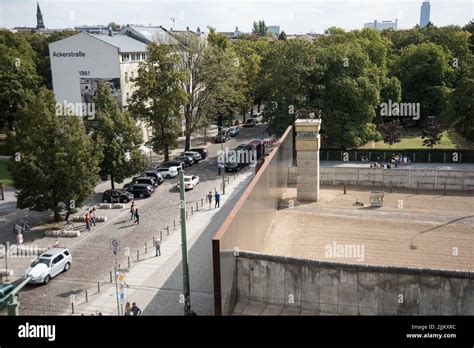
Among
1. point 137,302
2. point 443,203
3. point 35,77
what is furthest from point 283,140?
point 35,77

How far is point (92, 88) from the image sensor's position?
5388cm

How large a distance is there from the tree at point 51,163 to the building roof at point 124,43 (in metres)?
23.5

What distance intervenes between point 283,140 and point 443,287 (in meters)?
20.1

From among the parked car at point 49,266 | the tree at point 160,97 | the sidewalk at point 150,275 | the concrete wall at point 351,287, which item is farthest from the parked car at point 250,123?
the concrete wall at point 351,287

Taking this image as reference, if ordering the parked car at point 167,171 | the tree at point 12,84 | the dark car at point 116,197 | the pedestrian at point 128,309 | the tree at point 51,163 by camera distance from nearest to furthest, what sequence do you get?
the pedestrian at point 128,309 → the tree at point 51,163 → the dark car at point 116,197 → the parked car at point 167,171 → the tree at point 12,84

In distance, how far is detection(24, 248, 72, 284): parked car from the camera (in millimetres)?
23328

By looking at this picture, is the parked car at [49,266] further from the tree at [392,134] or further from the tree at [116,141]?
the tree at [392,134]

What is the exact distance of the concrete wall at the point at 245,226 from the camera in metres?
17.1

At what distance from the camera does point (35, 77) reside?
62250 millimetres

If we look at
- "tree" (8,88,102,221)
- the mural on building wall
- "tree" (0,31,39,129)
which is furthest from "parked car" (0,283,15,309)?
"tree" (0,31,39,129)

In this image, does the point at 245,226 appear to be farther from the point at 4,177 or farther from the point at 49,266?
the point at 4,177

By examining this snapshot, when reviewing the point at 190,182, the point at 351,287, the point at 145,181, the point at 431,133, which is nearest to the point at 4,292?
the point at 351,287

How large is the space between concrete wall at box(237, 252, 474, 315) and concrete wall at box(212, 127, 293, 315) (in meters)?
0.96

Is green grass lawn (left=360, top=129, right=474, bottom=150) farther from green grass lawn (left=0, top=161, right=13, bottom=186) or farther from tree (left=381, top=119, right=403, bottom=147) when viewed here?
green grass lawn (left=0, top=161, right=13, bottom=186)
